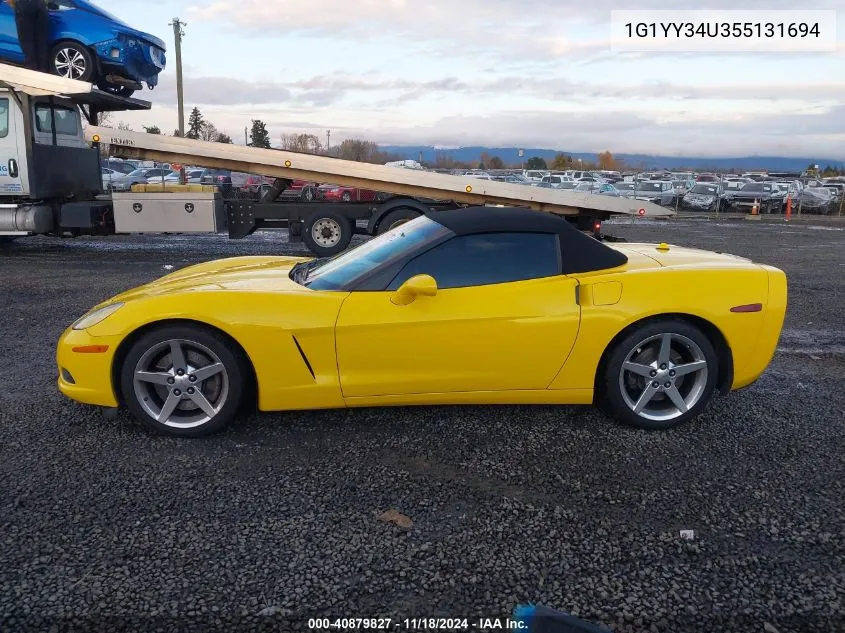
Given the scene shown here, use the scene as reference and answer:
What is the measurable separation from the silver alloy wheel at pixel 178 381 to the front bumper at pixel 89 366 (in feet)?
0.53

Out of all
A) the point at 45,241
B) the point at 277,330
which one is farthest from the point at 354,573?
the point at 45,241

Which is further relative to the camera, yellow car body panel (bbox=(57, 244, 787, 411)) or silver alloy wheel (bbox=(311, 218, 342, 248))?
silver alloy wheel (bbox=(311, 218, 342, 248))

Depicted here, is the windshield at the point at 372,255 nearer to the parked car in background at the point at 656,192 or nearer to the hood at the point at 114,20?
the hood at the point at 114,20

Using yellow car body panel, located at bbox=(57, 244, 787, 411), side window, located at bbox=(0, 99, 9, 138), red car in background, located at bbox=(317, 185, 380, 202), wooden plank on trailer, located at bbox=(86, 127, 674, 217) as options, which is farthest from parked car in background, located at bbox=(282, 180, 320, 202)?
yellow car body panel, located at bbox=(57, 244, 787, 411)

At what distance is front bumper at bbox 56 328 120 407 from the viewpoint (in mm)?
3621

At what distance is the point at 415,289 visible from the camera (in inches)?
138

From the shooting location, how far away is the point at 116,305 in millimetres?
3781

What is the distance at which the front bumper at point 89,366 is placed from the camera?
3621 millimetres

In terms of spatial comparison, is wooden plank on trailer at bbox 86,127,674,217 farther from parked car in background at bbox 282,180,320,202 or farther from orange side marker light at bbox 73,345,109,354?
orange side marker light at bbox 73,345,109,354

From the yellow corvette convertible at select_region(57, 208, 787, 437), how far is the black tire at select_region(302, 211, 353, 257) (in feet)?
25.4

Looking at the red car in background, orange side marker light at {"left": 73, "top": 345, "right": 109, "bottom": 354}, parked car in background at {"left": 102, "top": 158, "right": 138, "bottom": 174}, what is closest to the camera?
orange side marker light at {"left": 73, "top": 345, "right": 109, "bottom": 354}

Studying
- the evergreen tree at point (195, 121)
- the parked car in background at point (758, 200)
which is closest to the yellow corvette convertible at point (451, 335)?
the parked car in background at point (758, 200)

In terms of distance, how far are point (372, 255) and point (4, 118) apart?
868cm

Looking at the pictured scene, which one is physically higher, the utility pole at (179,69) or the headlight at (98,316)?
the utility pole at (179,69)
